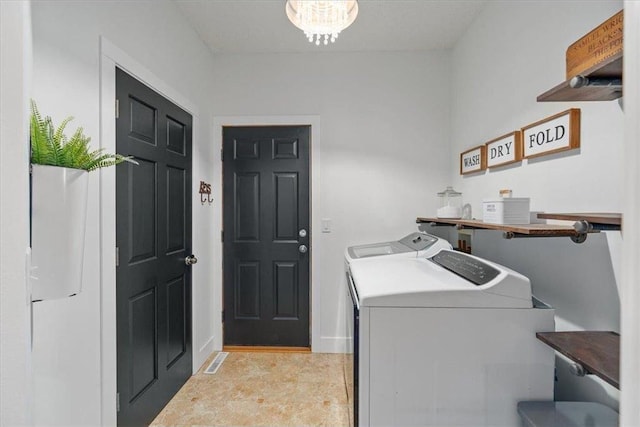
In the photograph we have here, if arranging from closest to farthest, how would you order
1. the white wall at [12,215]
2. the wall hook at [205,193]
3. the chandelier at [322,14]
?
the white wall at [12,215] < the chandelier at [322,14] < the wall hook at [205,193]

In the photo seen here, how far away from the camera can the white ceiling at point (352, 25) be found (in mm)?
2156

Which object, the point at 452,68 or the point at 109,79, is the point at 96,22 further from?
the point at 452,68

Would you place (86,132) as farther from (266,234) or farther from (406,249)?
(406,249)

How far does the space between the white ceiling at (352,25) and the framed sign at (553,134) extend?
116cm

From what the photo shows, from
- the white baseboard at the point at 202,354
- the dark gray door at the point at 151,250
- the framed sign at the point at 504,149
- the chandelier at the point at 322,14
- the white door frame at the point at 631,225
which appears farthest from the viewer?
the white baseboard at the point at 202,354

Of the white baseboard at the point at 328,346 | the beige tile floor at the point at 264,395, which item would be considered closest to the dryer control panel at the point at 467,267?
the beige tile floor at the point at 264,395

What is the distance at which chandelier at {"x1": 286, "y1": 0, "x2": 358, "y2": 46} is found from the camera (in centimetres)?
143

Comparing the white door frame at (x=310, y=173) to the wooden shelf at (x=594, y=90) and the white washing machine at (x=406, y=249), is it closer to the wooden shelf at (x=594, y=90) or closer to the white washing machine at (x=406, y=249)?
the white washing machine at (x=406, y=249)

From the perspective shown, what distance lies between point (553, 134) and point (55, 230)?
195cm

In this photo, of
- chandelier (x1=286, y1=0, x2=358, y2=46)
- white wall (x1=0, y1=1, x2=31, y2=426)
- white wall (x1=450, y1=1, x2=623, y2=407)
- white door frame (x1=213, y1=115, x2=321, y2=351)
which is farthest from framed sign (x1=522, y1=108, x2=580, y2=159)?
white wall (x1=0, y1=1, x2=31, y2=426)

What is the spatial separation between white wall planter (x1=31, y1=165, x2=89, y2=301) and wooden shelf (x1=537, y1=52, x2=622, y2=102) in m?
1.46

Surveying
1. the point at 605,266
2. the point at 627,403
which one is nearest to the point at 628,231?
the point at 627,403

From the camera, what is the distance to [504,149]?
187cm

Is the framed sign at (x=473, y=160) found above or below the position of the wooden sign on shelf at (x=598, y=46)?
below
